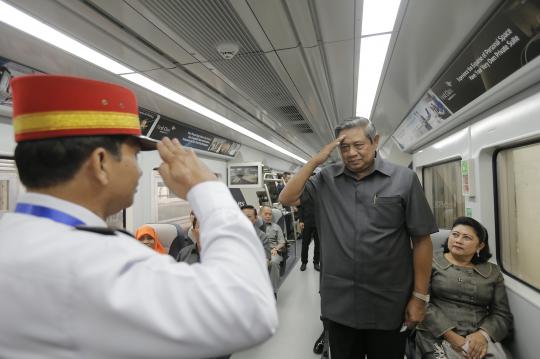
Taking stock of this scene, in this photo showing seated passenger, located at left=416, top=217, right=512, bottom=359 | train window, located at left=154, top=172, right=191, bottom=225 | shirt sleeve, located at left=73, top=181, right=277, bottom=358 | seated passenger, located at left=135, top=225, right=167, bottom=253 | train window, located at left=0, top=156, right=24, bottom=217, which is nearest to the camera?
shirt sleeve, located at left=73, top=181, right=277, bottom=358

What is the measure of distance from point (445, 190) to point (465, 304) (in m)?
2.92

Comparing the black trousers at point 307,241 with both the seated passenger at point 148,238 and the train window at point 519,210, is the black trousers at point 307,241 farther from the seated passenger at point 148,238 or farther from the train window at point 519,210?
the train window at point 519,210

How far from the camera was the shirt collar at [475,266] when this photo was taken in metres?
2.64

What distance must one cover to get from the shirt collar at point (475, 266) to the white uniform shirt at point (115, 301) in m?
2.69

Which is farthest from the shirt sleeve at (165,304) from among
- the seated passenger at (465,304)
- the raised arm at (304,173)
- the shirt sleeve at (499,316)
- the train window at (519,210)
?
the train window at (519,210)

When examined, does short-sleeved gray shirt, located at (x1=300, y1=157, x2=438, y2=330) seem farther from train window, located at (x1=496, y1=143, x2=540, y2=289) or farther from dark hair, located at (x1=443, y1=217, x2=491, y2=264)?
train window, located at (x1=496, y1=143, x2=540, y2=289)

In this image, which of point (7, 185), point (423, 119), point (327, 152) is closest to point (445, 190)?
point (423, 119)

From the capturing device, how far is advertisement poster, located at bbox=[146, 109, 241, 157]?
4.80m

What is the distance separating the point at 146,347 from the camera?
0.58 meters

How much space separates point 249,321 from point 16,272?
18.4 inches

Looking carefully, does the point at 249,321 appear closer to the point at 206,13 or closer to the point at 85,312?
the point at 85,312

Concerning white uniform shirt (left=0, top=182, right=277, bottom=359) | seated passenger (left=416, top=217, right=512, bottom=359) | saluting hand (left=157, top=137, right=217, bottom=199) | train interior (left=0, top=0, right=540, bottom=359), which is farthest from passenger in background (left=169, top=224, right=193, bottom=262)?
white uniform shirt (left=0, top=182, right=277, bottom=359)

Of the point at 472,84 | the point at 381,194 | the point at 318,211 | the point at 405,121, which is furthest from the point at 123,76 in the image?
the point at 405,121

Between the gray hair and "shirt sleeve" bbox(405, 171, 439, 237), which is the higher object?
the gray hair
